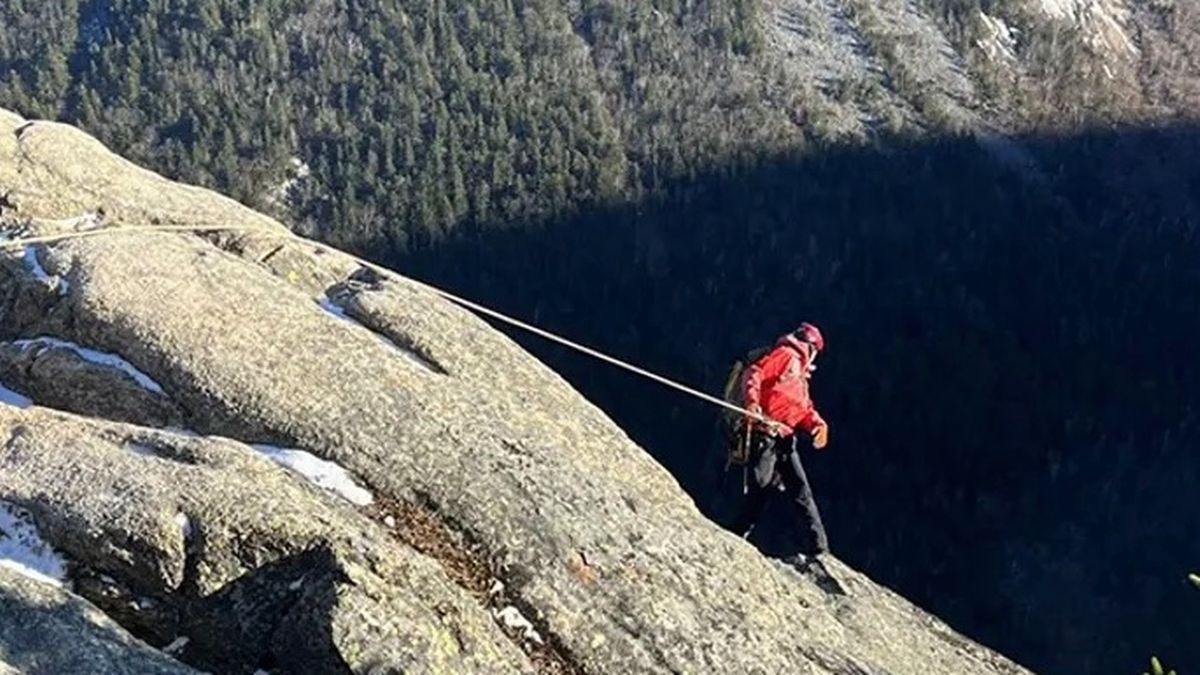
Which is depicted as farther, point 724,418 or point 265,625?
point 724,418

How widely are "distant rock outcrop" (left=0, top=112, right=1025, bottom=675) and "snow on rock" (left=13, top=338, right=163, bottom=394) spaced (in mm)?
Result: 27

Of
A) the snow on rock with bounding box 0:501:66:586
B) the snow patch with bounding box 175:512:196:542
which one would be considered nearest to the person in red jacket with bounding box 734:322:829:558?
the snow patch with bounding box 175:512:196:542

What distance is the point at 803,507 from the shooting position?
58.7 feet

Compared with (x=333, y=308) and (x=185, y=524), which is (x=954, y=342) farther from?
(x=185, y=524)

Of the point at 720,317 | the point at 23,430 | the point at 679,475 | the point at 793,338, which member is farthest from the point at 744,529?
the point at 720,317

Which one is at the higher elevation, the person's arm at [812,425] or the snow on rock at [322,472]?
the person's arm at [812,425]

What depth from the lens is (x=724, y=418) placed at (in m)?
18.2

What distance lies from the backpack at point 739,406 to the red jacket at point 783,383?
132 mm

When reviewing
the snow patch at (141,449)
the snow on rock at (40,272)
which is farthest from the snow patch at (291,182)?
the snow patch at (141,449)

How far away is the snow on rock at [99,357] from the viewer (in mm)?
14305

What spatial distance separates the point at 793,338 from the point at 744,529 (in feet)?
9.15

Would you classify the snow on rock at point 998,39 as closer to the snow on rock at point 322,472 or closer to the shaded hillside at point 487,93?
the shaded hillside at point 487,93

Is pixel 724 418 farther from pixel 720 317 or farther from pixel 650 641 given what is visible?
pixel 720 317

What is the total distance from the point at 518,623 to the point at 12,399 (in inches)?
252
